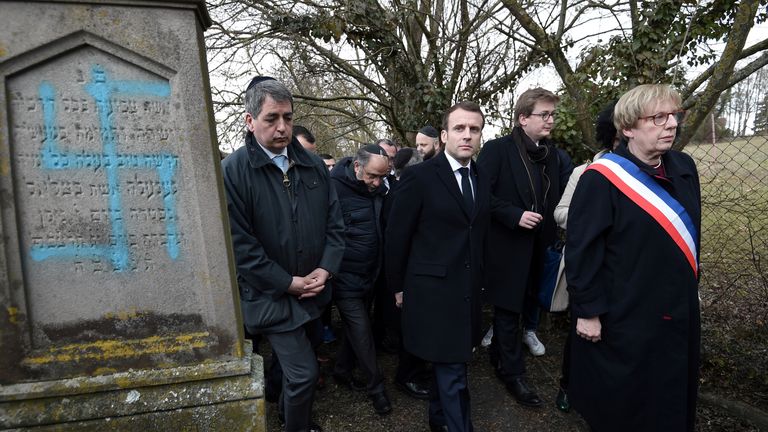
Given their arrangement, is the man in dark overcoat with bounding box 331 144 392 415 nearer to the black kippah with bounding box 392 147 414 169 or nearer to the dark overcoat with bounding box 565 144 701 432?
the black kippah with bounding box 392 147 414 169

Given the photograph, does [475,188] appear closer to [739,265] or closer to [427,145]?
[427,145]

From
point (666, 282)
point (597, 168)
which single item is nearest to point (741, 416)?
point (666, 282)

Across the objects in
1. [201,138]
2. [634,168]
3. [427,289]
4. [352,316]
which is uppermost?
[201,138]

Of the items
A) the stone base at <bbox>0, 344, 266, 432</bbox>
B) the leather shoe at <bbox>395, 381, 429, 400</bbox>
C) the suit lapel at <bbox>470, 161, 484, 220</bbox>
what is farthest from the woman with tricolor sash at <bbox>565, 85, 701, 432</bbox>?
the stone base at <bbox>0, 344, 266, 432</bbox>

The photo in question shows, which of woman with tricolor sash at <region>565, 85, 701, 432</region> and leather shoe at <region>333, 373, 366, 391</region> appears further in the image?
leather shoe at <region>333, 373, 366, 391</region>

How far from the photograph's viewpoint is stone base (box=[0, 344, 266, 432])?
1.71 m

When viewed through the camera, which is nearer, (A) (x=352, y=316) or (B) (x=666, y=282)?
(B) (x=666, y=282)

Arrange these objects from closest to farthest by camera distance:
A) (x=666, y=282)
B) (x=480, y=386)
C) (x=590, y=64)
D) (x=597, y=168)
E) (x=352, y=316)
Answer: (x=666, y=282) → (x=597, y=168) → (x=352, y=316) → (x=480, y=386) → (x=590, y=64)

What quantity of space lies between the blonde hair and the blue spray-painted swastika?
7.25 feet

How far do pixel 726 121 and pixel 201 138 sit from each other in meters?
3.88

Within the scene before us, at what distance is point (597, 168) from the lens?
244 centimetres

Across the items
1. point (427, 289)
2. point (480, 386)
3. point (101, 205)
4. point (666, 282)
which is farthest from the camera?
point (480, 386)

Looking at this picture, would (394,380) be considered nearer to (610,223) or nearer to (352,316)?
(352,316)

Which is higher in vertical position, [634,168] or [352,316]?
[634,168]
